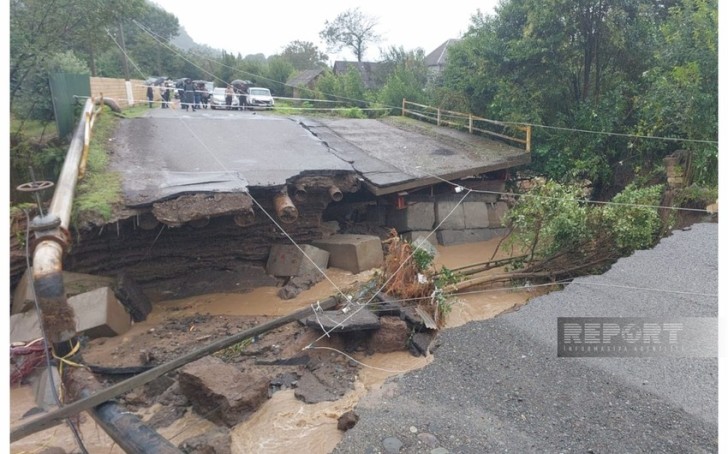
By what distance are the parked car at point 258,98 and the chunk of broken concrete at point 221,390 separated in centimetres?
1397

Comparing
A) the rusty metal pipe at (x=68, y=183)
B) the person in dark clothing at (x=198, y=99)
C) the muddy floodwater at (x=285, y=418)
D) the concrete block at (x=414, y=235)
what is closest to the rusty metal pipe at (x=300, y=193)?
the muddy floodwater at (x=285, y=418)

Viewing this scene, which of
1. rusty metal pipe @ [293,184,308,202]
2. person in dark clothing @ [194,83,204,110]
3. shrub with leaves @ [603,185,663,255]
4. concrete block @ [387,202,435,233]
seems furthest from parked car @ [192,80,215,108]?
shrub with leaves @ [603,185,663,255]

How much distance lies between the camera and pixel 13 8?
14156 mm

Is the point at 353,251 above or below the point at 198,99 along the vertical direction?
below

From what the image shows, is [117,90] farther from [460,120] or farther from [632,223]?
[632,223]

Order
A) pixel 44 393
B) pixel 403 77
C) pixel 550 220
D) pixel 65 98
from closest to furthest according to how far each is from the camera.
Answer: pixel 44 393, pixel 550 220, pixel 65 98, pixel 403 77

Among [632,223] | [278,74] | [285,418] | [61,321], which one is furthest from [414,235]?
[278,74]

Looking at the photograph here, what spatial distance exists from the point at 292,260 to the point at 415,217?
11.4 feet

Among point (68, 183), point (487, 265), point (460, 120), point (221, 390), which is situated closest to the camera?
point (221, 390)

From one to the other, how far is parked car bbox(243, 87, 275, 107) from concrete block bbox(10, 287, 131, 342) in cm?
1156

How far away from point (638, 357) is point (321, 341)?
3.87 metres

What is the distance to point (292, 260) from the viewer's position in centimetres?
1036

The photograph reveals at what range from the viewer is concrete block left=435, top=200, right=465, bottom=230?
12.4 m

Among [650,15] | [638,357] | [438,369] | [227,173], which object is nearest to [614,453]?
[638,357]
